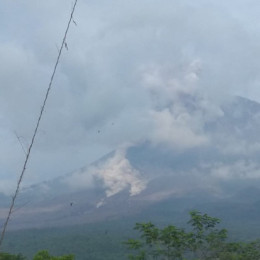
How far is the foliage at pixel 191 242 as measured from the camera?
17734mm

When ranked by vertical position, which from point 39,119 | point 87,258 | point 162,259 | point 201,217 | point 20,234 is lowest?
point 39,119

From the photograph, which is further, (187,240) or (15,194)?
(187,240)

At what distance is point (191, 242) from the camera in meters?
18.5

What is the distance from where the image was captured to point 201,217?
18.5 metres

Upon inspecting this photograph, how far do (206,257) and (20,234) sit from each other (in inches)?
7109

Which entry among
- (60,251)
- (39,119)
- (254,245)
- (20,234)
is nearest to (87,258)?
(60,251)

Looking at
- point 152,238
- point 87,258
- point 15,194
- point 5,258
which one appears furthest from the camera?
point 87,258

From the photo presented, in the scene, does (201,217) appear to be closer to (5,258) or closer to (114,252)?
(5,258)

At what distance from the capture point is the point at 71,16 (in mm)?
3484

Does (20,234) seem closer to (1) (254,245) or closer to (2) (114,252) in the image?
(2) (114,252)

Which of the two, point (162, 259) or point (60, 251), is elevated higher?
point (60, 251)

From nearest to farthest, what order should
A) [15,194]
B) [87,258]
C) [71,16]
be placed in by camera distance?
[15,194], [71,16], [87,258]

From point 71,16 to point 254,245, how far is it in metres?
19.6

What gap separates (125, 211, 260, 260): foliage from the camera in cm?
1773
